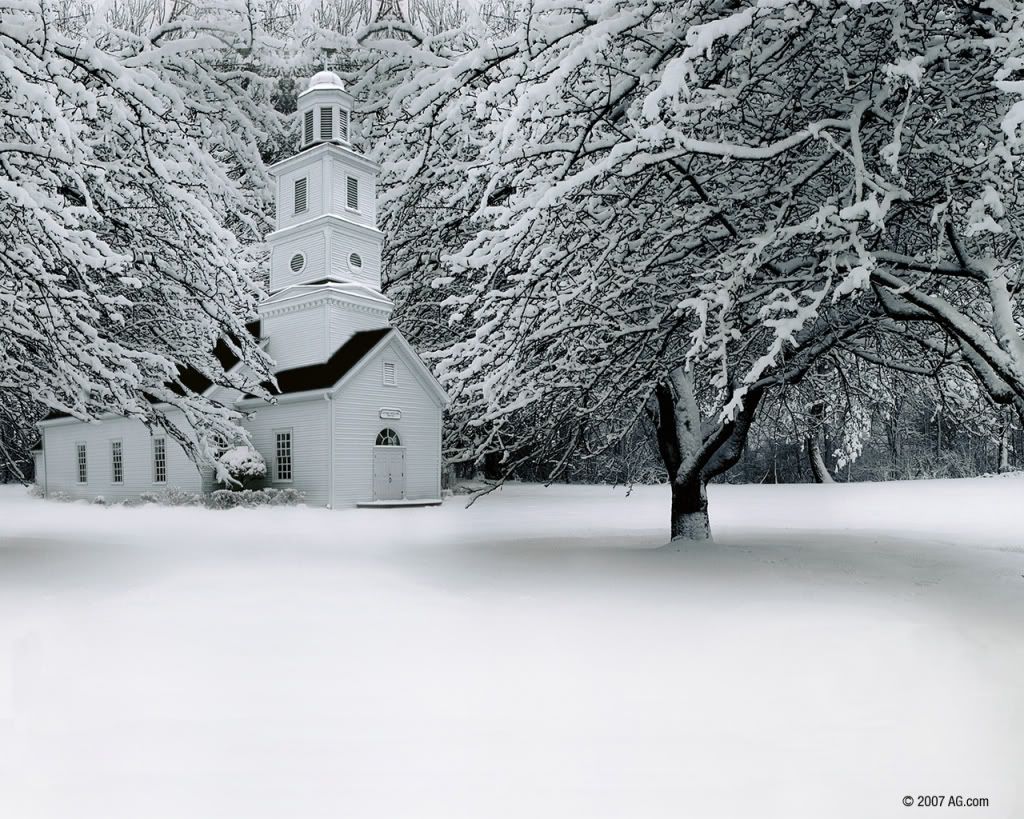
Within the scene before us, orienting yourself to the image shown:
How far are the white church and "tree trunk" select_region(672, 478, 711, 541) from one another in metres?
12.0

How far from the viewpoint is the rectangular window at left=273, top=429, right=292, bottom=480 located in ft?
77.6

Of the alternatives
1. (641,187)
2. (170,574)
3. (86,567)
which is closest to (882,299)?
(641,187)

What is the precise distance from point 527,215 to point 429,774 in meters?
4.66

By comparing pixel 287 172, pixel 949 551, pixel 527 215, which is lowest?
pixel 949 551

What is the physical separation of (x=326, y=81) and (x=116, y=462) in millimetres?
15246

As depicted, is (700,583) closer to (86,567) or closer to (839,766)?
(839,766)

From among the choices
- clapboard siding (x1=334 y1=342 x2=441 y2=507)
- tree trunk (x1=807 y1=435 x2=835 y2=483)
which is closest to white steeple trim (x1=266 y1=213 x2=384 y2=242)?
clapboard siding (x1=334 y1=342 x2=441 y2=507)

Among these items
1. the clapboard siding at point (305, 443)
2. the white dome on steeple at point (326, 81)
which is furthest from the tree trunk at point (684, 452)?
the white dome on steeple at point (326, 81)

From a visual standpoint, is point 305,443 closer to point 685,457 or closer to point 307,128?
point 307,128

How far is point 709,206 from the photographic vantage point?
26.4ft

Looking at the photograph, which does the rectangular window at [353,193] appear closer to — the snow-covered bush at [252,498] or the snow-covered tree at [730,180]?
the snow-covered bush at [252,498]

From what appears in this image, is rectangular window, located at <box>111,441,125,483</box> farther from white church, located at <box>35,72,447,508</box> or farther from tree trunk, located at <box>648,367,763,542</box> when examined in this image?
tree trunk, located at <box>648,367,763,542</box>

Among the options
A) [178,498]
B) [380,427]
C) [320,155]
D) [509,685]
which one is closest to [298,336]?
[380,427]

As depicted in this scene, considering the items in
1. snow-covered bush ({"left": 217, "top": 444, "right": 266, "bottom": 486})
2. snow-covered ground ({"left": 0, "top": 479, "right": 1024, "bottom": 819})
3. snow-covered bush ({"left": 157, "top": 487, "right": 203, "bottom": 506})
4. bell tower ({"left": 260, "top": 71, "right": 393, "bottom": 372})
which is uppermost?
bell tower ({"left": 260, "top": 71, "right": 393, "bottom": 372})
